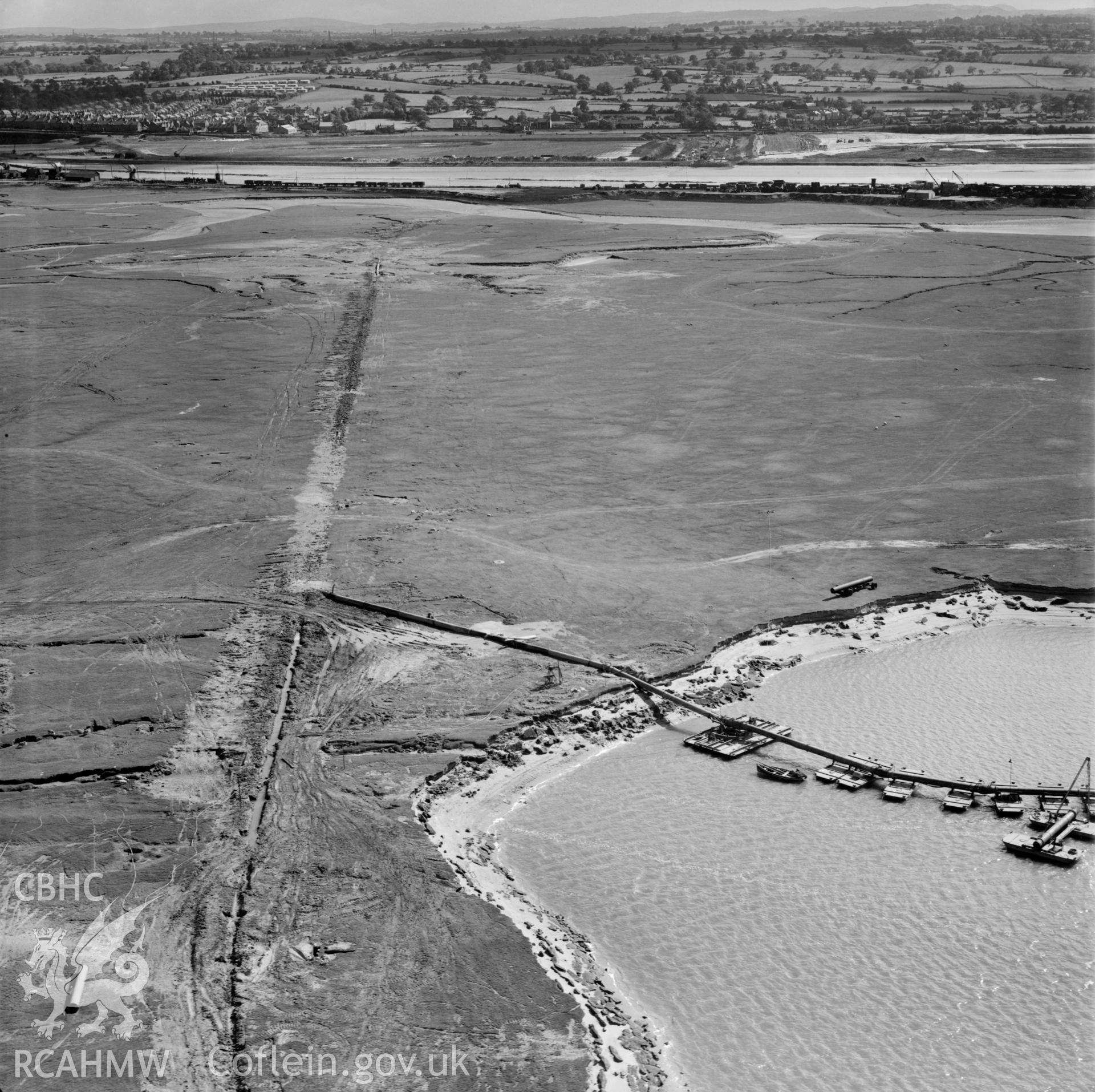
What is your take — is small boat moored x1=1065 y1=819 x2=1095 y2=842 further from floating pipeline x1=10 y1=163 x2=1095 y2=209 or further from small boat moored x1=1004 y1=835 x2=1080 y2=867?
floating pipeline x1=10 y1=163 x2=1095 y2=209

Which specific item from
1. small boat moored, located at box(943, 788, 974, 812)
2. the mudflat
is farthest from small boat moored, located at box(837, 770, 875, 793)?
the mudflat

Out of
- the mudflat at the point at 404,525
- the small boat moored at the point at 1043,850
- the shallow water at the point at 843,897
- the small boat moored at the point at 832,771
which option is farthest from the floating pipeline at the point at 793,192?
the small boat moored at the point at 1043,850

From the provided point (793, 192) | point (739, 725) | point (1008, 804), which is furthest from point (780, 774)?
point (793, 192)

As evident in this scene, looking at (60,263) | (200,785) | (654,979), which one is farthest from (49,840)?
(60,263)

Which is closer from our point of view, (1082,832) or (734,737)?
(1082,832)

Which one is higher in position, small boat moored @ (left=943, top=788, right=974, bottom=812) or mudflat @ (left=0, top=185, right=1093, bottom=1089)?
mudflat @ (left=0, top=185, right=1093, bottom=1089)

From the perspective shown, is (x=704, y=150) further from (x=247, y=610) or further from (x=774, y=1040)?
(x=774, y=1040)

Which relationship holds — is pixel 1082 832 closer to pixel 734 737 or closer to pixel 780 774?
pixel 780 774
